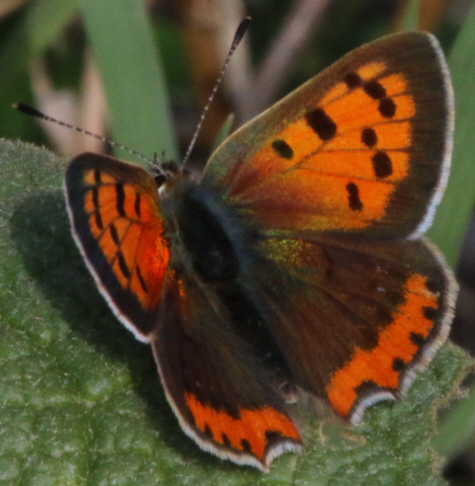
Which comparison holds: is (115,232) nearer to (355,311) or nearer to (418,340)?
(355,311)

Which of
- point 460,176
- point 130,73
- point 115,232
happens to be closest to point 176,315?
point 115,232

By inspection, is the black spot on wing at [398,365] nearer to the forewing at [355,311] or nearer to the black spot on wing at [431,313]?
the forewing at [355,311]

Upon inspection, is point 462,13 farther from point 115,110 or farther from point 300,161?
point 300,161

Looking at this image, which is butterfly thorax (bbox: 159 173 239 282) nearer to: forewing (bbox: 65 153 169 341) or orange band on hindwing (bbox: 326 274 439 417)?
forewing (bbox: 65 153 169 341)

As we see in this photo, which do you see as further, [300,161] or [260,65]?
[260,65]

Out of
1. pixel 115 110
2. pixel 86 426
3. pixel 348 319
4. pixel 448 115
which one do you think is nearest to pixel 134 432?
pixel 86 426

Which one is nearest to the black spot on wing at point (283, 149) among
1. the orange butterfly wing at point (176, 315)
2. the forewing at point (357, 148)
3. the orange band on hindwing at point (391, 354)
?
the forewing at point (357, 148)

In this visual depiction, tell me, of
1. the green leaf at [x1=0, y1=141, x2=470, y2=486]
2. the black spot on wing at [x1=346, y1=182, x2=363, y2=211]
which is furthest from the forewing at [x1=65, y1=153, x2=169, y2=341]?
the black spot on wing at [x1=346, y1=182, x2=363, y2=211]

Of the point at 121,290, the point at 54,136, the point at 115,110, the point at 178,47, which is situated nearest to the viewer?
the point at 121,290
